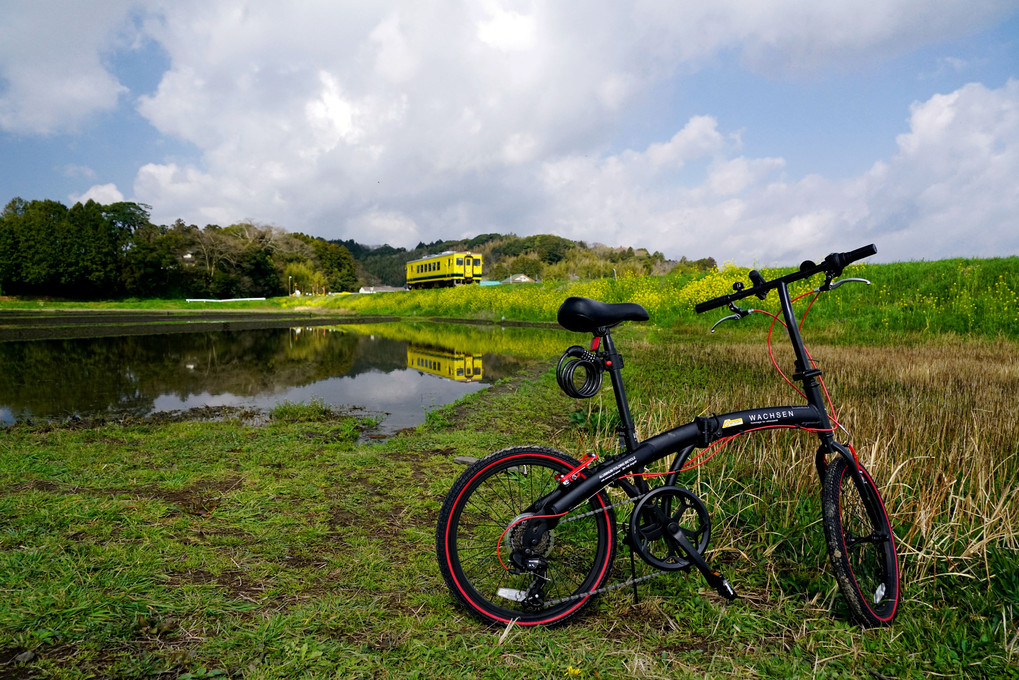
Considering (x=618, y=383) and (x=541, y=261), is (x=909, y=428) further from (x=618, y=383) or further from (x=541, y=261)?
(x=541, y=261)

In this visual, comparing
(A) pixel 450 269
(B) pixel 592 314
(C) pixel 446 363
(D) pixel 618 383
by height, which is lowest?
(C) pixel 446 363

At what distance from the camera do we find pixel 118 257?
4778cm

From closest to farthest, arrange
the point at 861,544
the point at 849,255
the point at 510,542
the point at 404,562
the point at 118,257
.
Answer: the point at 849,255, the point at 510,542, the point at 861,544, the point at 404,562, the point at 118,257

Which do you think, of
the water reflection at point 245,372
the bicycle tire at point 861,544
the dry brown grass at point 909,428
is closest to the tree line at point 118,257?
the water reflection at point 245,372

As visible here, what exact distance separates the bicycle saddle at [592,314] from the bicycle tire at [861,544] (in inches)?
47.6

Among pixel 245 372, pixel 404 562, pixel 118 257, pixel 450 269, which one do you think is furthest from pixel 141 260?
pixel 404 562

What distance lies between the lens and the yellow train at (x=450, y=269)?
44875mm

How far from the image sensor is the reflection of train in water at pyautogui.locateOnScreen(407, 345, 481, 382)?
10234 mm

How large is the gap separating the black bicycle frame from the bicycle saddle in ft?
0.20

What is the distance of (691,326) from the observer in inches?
609

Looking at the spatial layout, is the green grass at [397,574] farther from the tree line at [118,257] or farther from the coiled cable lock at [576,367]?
the tree line at [118,257]

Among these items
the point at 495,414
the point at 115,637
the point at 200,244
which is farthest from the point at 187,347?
the point at 200,244

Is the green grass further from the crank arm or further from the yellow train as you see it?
the yellow train

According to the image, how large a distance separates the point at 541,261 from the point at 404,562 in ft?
230
